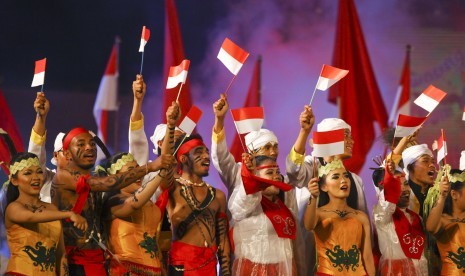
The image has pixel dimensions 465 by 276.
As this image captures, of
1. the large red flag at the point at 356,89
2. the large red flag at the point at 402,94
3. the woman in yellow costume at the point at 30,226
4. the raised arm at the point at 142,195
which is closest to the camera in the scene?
the woman in yellow costume at the point at 30,226

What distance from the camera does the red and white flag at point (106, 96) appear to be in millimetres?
11227

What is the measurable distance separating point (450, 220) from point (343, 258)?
0.92m

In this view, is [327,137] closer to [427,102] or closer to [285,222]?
[285,222]

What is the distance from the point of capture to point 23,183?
6184mm

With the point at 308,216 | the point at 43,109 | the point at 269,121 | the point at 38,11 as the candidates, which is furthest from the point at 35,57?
the point at 308,216

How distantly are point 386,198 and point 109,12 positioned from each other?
5.69 meters

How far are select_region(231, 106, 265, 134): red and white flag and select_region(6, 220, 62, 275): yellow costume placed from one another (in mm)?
1625

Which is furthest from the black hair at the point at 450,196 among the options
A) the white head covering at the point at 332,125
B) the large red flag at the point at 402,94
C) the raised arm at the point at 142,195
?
the large red flag at the point at 402,94

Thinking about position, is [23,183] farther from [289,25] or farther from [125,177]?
[289,25]

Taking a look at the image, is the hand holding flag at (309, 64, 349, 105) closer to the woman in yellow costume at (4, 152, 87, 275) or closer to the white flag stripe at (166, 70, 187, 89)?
the white flag stripe at (166, 70, 187, 89)

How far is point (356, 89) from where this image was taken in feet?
35.2

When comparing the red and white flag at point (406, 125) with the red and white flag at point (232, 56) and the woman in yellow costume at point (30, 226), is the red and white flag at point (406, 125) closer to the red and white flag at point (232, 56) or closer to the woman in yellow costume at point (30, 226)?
the red and white flag at point (232, 56)

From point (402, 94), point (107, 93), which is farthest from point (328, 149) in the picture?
point (107, 93)

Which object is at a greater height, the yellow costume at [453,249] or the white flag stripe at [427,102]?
the white flag stripe at [427,102]
